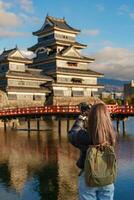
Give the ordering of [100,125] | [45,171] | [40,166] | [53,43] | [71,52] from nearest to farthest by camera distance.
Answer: [100,125]
[45,171]
[40,166]
[53,43]
[71,52]

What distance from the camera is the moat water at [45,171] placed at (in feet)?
50.6

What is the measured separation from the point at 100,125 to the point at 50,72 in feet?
205

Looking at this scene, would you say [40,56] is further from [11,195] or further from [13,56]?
[11,195]

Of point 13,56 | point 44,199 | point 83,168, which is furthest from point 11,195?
point 13,56

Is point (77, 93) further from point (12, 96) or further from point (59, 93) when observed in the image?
point (12, 96)

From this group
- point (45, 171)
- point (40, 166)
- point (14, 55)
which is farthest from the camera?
point (14, 55)

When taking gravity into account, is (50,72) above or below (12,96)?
above

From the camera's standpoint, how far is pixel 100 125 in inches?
194

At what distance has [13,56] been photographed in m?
63.9

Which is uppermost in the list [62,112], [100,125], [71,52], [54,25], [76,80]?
[54,25]

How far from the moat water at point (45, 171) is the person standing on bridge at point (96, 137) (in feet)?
31.4

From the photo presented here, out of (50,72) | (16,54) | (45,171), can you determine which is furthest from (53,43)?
(45,171)

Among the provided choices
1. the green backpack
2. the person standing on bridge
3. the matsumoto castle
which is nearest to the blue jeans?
the person standing on bridge

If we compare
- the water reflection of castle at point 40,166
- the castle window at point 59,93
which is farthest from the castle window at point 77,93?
the water reflection of castle at point 40,166
